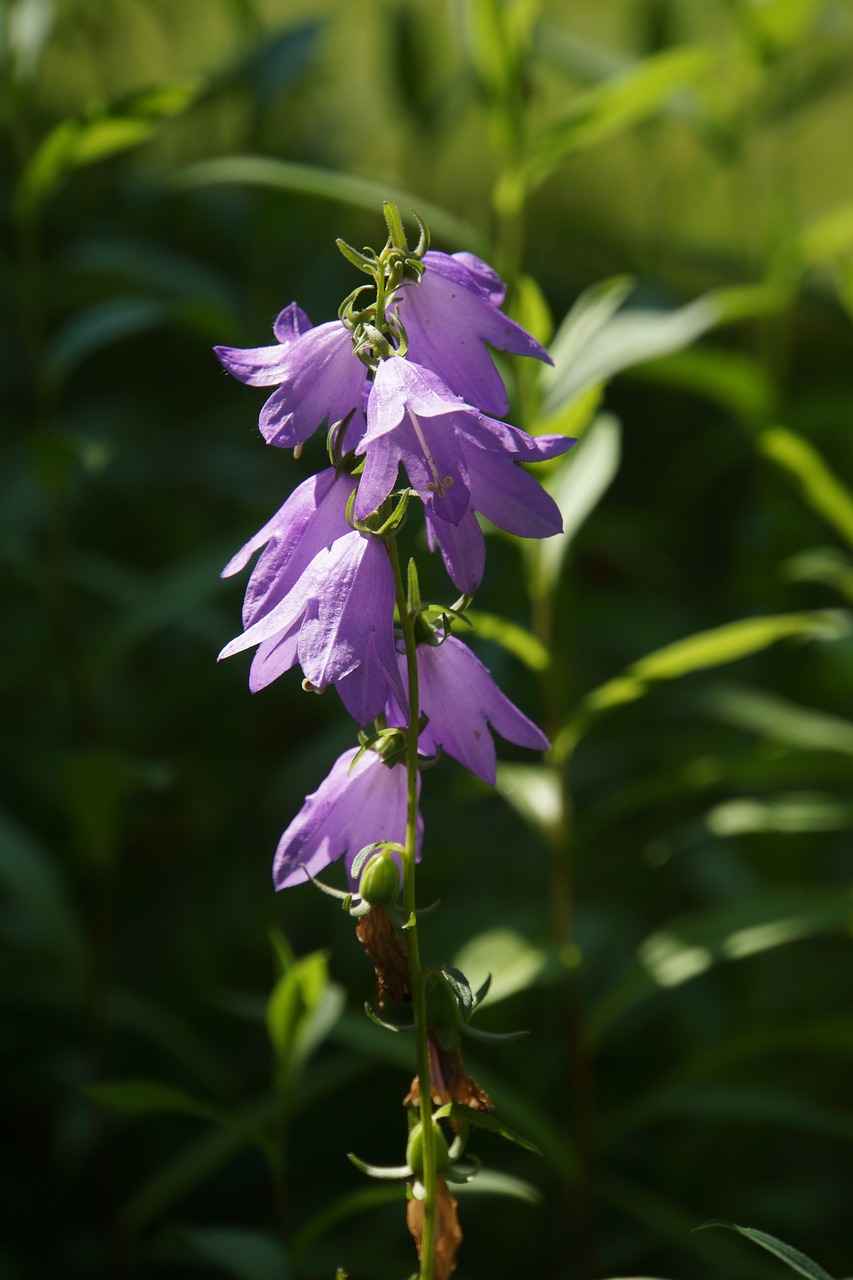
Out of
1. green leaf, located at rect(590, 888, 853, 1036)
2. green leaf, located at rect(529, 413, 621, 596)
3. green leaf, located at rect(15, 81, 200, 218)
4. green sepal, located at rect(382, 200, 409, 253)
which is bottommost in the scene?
green leaf, located at rect(590, 888, 853, 1036)

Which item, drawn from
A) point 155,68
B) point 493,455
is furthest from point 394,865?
point 155,68

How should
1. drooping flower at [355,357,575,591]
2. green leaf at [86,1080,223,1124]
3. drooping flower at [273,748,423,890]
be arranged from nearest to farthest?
1. drooping flower at [355,357,575,591]
2. drooping flower at [273,748,423,890]
3. green leaf at [86,1080,223,1124]

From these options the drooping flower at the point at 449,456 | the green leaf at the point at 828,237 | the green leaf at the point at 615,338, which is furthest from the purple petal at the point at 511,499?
the green leaf at the point at 828,237

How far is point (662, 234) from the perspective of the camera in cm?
215

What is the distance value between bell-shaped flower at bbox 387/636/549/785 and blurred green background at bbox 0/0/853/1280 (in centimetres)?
25

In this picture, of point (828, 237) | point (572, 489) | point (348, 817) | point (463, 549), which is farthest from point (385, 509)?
point (828, 237)

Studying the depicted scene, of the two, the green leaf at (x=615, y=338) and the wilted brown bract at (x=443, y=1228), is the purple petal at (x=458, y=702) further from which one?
the green leaf at (x=615, y=338)

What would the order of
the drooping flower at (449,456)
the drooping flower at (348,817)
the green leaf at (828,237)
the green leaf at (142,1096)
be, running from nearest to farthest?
1. the drooping flower at (449,456)
2. the drooping flower at (348,817)
3. the green leaf at (142,1096)
4. the green leaf at (828,237)

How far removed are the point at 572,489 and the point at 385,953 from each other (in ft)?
2.06

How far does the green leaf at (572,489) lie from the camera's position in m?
1.10

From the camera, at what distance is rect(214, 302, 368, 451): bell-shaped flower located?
23.8 inches

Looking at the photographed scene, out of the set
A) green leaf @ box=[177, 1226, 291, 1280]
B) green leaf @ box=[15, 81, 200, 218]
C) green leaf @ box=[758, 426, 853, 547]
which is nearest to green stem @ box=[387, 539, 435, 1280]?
green leaf @ box=[177, 1226, 291, 1280]

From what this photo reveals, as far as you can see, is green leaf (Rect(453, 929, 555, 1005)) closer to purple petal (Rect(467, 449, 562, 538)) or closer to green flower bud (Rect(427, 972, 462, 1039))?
green flower bud (Rect(427, 972, 462, 1039))

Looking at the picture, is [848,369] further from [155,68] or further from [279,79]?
[155,68]
